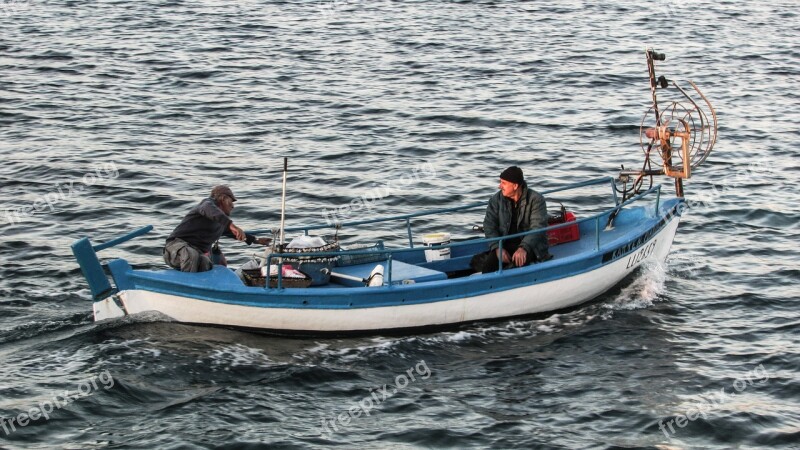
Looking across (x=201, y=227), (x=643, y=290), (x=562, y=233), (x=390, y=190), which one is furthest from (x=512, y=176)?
(x=390, y=190)

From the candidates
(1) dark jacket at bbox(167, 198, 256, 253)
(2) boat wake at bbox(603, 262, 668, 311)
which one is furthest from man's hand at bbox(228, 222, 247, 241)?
(2) boat wake at bbox(603, 262, 668, 311)

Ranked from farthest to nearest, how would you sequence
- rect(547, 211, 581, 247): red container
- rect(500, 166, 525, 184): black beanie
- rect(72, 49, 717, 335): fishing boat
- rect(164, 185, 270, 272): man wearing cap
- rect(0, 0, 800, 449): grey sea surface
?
rect(547, 211, 581, 247): red container → rect(500, 166, 525, 184): black beanie → rect(164, 185, 270, 272): man wearing cap → rect(72, 49, 717, 335): fishing boat → rect(0, 0, 800, 449): grey sea surface

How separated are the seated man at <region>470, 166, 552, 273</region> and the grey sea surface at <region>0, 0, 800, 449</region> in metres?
0.98

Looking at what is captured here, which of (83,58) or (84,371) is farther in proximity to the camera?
(83,58)

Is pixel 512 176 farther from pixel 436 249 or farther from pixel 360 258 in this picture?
pixel 360 258

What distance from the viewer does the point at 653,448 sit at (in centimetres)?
1314

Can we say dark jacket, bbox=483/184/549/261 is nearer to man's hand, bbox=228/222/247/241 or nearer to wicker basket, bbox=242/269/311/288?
wicker basket, bbox=242/269/311/288

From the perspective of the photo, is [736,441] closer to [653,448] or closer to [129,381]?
[653,448]

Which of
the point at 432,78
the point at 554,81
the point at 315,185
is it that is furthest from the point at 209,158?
the point at 554,81

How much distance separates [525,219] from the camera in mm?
16641

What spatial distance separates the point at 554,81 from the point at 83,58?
1333cm

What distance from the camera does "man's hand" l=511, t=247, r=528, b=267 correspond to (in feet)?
53.8

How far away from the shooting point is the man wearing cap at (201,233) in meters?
15.8

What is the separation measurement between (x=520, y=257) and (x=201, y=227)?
4.46 metres
